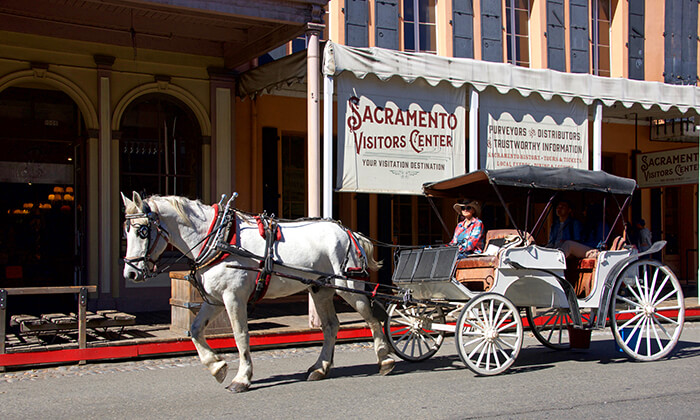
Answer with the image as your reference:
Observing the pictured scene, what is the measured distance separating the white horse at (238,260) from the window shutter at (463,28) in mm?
8654

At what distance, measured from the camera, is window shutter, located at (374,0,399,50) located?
1475cm

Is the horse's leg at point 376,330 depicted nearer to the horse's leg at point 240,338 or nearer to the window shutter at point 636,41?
the horse's leg at point 240,338

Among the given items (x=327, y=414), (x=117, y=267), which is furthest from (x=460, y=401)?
(x=117, y=267)

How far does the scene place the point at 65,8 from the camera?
11.7 metres

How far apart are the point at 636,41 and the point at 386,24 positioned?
645cm

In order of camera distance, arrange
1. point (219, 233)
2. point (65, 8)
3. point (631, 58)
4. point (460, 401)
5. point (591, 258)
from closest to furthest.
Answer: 1. point (460, 401)
2. point (219, 233)
3. point (591, 258)
4. point (65, 8)
5. point (631, 58)

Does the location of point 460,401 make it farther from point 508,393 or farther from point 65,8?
point 65,8

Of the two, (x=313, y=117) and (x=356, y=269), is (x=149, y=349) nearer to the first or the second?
(x=356, y=269)

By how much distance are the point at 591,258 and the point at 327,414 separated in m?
4.18

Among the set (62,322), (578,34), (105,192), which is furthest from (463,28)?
(62,322)

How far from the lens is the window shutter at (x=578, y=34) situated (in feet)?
54.0

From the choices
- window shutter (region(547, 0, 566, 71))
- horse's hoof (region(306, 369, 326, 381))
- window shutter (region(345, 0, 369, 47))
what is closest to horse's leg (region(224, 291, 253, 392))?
horse's hoof (region(306, 369, 326, 381))

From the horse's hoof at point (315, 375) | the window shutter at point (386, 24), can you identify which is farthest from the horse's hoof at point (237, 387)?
the window shutter at point (386, 24)

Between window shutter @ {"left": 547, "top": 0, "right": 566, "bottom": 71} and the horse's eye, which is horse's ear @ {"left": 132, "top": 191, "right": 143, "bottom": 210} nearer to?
the horse's eye
